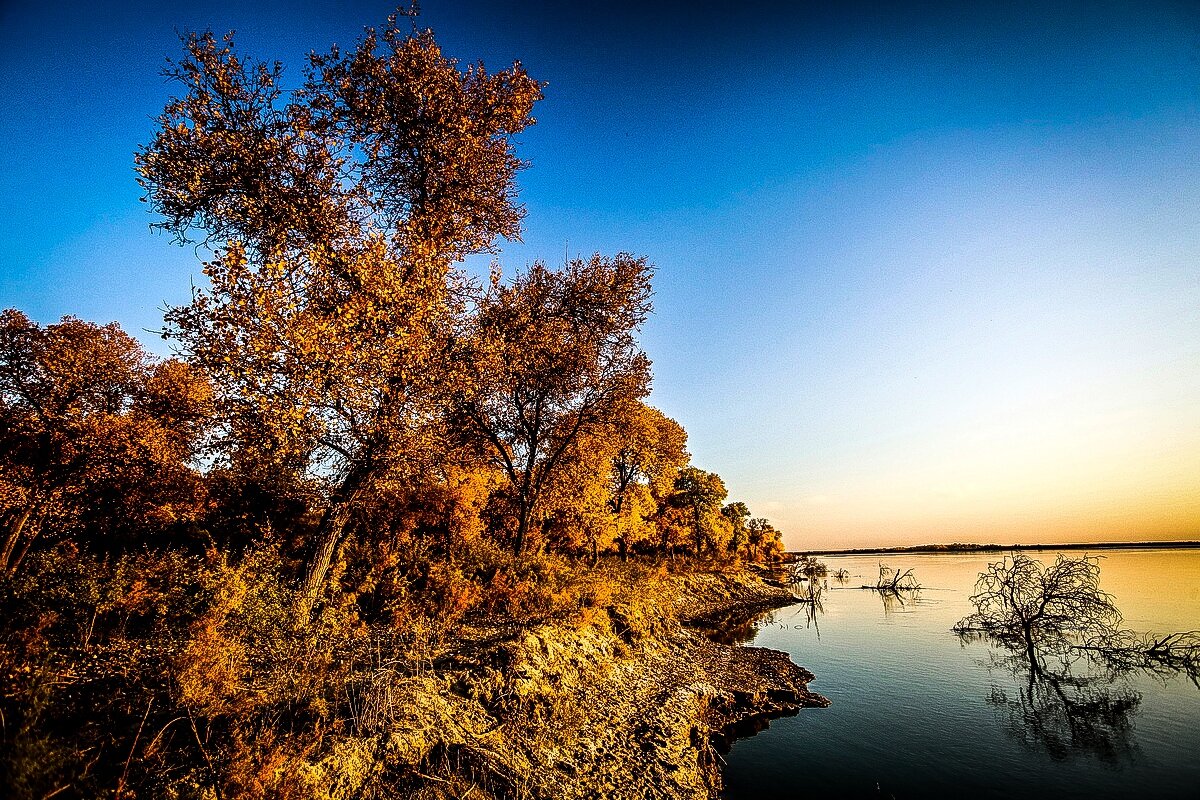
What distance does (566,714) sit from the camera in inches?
421

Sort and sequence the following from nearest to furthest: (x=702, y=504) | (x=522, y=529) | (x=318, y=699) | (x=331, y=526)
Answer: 1. (x=318, y=699)
2. (x=331, y=526)
3. (x=522, y=529)
4. (x=702, y=504)

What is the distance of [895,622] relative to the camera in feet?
113

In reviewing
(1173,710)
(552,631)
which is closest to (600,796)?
(552,631)

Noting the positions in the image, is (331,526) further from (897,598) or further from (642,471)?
(897,598)

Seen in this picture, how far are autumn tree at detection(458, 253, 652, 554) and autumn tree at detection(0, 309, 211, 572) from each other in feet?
40.2

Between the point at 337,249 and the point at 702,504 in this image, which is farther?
the point at 702,504

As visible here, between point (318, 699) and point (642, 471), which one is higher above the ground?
point (642, 471)

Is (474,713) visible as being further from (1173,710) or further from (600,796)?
(1173,710)

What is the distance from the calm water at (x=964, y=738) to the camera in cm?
1109

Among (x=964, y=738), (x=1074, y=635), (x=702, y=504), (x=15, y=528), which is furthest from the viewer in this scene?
(x=702, y=504)

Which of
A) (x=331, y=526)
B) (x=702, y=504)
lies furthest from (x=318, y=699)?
(x=702, y=504)

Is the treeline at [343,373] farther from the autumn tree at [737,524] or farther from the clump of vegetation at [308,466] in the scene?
the autumn tree at [737,524]

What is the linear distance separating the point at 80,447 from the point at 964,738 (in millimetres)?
36025

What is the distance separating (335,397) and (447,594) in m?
8.16
